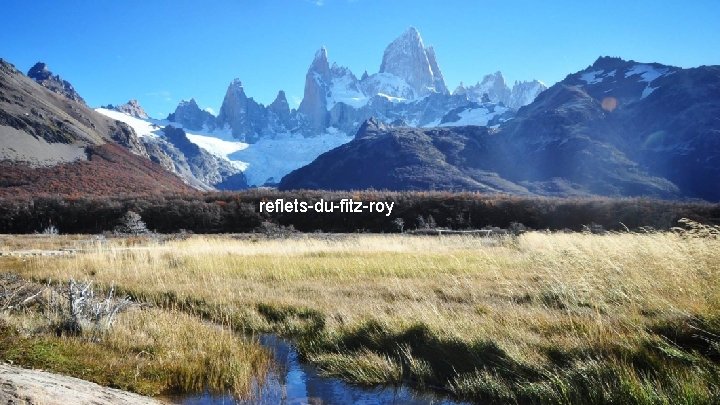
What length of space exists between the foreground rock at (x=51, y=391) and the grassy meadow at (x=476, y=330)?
2.14 feet

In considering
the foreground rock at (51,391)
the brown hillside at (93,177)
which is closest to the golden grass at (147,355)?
the foreground rock at (51,391)

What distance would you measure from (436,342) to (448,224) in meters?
45.7

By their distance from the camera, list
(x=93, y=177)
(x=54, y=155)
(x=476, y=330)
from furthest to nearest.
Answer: (x=54, y=155), (x=93, y=177), (x=476, y=330)

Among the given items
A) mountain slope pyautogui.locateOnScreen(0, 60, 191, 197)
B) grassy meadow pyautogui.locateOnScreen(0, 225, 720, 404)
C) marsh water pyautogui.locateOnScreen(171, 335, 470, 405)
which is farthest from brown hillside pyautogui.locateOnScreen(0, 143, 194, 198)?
marsh water pyautogui.locateOnScreen(171, 335, 470, 405)

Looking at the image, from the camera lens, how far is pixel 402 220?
5197 centimetres

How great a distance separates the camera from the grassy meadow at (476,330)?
5.89 metres

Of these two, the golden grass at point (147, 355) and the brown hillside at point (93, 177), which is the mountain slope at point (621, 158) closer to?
the brown hillside at point (93, 177)

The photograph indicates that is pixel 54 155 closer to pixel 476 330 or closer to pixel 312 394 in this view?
pixel 312 394

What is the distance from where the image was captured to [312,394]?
6617mm

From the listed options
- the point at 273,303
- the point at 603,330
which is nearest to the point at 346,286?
the point at 273,303

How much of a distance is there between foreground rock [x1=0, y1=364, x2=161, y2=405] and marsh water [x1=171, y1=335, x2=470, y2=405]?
964 millimetres

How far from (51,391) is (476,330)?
17.6ft

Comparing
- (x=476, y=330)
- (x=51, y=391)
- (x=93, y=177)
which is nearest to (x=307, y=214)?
(x=476, y=330)

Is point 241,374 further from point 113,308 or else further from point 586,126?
point 586,126
